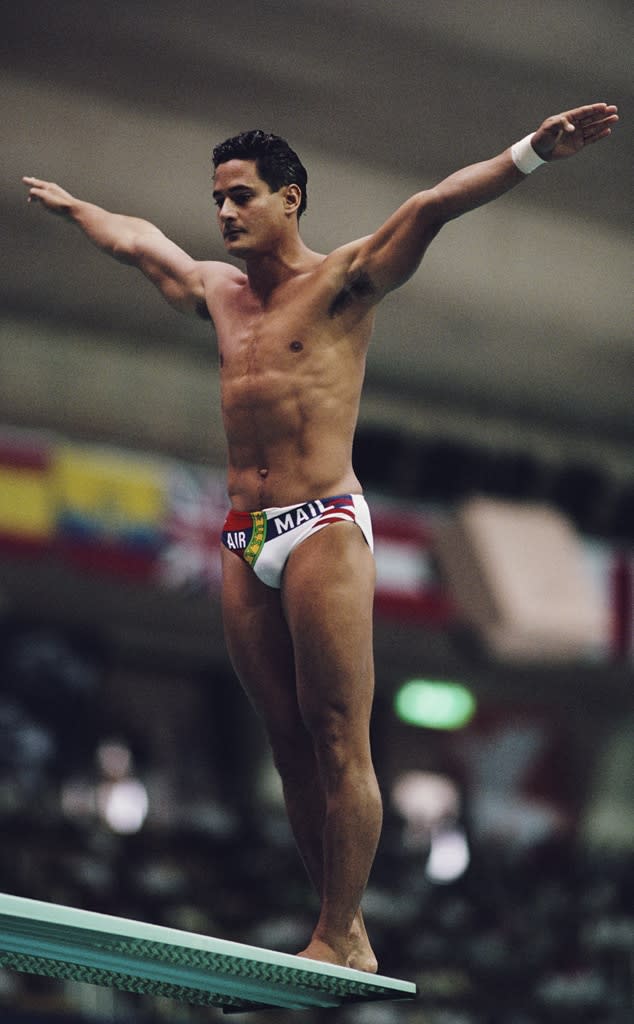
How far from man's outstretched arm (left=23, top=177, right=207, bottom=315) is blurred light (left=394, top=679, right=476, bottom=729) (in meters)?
14.0

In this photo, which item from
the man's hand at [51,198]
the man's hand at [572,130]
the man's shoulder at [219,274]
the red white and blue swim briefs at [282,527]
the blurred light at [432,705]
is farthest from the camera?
the blurred light at [432,705]

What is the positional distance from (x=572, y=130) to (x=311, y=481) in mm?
1281

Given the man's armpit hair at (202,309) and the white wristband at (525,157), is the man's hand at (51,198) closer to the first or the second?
the man's armpit hair at (202,309)

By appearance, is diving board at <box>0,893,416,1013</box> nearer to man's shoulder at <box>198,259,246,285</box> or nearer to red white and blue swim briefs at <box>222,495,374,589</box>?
red white and blue swim briefs at <box>222,495,374,589</box>

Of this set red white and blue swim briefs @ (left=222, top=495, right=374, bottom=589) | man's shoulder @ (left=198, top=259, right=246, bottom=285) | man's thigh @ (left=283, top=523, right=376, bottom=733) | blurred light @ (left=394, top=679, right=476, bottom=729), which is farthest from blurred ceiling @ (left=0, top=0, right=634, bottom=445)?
man's thigh @ (left=283, top=523, right=376, bottom=733)

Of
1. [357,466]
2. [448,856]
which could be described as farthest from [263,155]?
[448,856]

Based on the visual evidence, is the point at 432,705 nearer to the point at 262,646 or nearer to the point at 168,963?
the point at 262,646

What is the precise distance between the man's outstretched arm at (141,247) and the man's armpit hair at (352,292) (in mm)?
543

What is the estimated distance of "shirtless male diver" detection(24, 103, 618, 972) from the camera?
196 inches

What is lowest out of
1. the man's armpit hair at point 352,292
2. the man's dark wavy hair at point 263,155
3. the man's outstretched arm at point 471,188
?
the man's armpit hair at point 352,292

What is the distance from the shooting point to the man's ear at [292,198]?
5.18 metres

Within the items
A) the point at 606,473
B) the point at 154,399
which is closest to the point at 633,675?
the point at 606,473

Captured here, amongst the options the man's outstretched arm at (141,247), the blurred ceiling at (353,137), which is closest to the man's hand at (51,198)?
the man's outstretched arm at (141,247)

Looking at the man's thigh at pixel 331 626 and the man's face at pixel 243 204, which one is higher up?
the man's face at pixel 243 204
